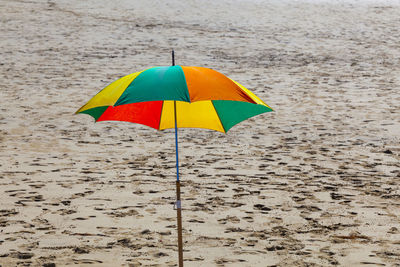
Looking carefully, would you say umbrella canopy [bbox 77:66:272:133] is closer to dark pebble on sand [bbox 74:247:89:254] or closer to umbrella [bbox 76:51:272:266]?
umbrella [bbox 76:51:272:266]

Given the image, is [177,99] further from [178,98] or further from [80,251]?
[80,251]

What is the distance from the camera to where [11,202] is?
5742mm

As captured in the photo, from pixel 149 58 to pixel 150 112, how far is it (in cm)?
1026

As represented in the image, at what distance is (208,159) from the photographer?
7.54 metres

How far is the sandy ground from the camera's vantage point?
4844 mm

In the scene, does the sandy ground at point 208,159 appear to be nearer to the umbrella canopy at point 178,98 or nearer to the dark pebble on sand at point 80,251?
the dark pebble on sand at point 80,251

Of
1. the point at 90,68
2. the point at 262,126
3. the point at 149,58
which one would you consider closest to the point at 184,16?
the point at 149,58

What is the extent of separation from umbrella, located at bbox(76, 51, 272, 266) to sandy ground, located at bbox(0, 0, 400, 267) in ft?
3.88

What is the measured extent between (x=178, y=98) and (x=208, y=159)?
4.39 meters

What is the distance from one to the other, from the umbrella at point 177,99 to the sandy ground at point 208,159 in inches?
46.5

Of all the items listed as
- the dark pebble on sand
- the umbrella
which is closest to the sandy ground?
the dark pebble on sand

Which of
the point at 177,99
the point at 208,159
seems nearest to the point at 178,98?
the point at 177,99

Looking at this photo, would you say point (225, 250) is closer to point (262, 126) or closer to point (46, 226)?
point (46, 226)

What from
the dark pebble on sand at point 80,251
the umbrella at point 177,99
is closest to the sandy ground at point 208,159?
the dark pebble on sand at point 80,251
